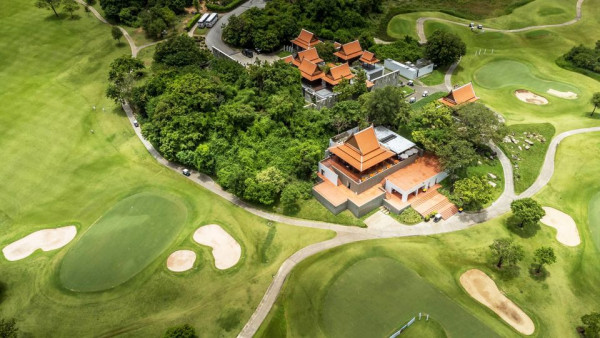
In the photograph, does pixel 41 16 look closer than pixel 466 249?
No

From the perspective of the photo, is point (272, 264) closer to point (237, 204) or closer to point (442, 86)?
point (237, 204)

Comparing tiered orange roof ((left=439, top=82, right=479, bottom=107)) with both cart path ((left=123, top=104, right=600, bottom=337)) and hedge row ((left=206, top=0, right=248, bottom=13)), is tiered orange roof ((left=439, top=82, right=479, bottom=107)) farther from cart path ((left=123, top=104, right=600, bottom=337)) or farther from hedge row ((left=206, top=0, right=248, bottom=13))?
hedge row ((left=206, top=0, right=248, bottom=13))

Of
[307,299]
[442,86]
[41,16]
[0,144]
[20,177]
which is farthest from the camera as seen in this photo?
[41,16]

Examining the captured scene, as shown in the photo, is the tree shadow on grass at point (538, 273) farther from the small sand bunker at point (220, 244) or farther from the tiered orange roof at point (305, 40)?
the tiered orange roof at point (305, 40)

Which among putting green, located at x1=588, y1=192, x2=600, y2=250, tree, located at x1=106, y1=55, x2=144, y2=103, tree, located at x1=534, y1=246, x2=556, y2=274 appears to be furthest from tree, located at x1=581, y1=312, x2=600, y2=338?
tree, located at x1=106, y1=55, x2=144, y2=103

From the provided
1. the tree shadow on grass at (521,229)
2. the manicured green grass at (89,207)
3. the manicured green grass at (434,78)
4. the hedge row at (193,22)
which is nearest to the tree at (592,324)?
the tree shadow on grass at (521,229)

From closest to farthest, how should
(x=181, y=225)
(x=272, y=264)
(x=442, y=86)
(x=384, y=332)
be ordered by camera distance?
(x=384, y=332) → (x=272, y=264) → (x=181, y=225) → (x=442, y=86)

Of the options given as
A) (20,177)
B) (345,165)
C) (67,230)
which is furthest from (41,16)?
(345,165)

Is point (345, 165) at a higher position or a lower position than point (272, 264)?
higher
